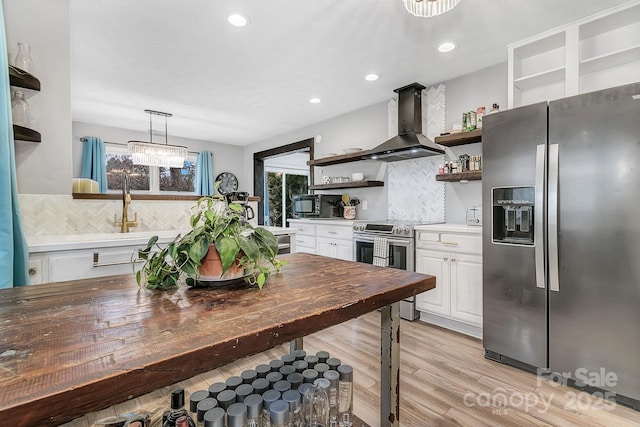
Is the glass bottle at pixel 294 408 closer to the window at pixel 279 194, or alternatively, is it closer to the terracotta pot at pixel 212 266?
the terracotta pot at pixel 212 266

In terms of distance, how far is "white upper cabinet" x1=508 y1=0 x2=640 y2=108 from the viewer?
2240 millimetres

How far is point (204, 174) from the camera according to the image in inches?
246

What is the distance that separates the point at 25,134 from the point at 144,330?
6.47 ft

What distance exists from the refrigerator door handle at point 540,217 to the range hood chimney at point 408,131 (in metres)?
1.22

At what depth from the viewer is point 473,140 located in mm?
3029

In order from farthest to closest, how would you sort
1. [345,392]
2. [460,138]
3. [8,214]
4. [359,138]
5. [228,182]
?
[228,182]
[359,138]
[460,138]
[8,214]
[345,392]

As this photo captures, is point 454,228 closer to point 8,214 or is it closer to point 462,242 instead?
point 462,242

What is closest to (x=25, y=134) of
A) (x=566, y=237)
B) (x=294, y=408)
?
(x=294, y=408)

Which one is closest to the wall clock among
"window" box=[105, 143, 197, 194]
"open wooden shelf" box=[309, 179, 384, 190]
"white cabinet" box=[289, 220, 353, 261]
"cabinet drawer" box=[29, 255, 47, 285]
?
"window" box=[105, 143, 197, 194]

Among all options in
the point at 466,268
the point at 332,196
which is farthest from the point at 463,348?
the point at 332,196

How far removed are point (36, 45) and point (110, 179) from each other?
4047 millimetres

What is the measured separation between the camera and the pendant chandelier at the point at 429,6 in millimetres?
1573

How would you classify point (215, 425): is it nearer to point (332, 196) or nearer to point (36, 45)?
point (36, 45)

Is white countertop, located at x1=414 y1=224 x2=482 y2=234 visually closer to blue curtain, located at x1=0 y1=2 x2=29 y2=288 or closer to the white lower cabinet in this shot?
the white lower cabinet
